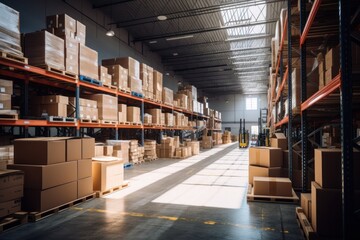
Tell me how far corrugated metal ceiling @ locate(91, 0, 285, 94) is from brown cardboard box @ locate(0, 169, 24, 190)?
9918mm

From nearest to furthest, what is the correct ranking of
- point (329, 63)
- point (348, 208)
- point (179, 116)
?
1. point (348, 208)
2. point (329, 63)
3. point (179, 116)

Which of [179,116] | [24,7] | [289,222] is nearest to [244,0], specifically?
[179,116]

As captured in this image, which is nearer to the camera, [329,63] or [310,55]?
[329,63]

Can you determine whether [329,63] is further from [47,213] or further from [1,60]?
[1,60]

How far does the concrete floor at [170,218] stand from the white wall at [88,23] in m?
7.17

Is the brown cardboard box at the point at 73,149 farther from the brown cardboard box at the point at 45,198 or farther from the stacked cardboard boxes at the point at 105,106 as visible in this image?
the stacked cardboard boxes at the point at 105,106

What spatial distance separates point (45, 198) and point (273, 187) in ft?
12.9

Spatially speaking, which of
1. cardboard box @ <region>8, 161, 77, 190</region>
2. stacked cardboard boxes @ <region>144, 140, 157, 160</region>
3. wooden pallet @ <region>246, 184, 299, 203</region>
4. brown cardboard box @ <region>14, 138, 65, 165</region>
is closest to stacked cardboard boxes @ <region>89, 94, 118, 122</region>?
stacked cardboard boxes @ <region>144, 140, 157, 160</region>

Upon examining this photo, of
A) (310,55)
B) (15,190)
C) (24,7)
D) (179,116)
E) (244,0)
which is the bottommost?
(15,190)

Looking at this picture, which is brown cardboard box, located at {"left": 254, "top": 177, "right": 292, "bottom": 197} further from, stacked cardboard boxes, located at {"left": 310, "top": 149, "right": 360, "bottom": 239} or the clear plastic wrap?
the clear plastic wrap

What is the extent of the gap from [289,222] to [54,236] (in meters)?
3.21

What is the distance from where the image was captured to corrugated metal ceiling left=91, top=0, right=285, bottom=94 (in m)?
12.0

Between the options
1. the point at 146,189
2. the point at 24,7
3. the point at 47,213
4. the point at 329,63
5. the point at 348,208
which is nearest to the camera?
the point at 348,208

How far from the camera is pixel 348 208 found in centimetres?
232
